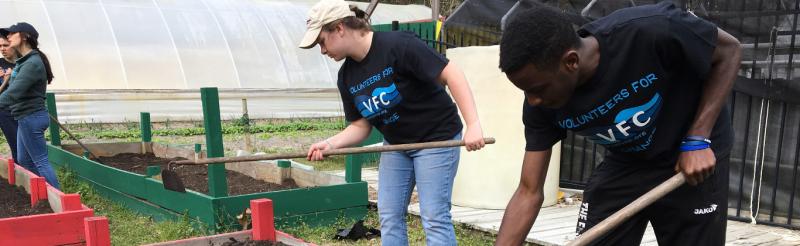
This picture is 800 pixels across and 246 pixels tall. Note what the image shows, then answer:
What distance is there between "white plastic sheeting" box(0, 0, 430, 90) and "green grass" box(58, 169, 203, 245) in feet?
19.1

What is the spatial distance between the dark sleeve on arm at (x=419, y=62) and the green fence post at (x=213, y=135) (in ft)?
5.61

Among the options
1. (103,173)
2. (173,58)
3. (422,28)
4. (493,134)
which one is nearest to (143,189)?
(103,173)

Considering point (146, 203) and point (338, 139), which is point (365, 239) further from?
point (146, 203)

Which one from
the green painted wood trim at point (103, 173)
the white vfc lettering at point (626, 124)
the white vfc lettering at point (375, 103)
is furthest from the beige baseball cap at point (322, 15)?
the green painted wood trim at point (103, 173)

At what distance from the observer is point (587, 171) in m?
5.78

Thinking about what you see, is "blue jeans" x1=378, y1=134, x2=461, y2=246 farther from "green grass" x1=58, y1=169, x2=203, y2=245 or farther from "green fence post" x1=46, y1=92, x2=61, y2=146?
"green fence post" x1=46, y1=92, x2=61, y2=146

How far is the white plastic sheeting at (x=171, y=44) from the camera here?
36.6 feet

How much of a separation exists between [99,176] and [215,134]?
90.6 inches

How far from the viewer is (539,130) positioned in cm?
222

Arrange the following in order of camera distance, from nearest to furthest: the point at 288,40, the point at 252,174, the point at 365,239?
1. the point at 365,239
2. the point at 252,174
3. the point at 288,40

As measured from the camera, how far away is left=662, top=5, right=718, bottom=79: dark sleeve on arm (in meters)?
1.92

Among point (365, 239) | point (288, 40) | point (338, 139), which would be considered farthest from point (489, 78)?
point (288, 40)

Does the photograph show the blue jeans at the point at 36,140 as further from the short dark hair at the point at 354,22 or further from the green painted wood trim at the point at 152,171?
the short dark hair at the point at 354,22

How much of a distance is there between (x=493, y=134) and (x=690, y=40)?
304 centimetres
